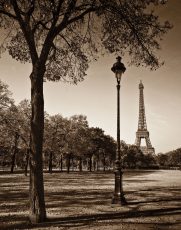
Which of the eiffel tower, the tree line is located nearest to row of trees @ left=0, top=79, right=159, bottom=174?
the tree line

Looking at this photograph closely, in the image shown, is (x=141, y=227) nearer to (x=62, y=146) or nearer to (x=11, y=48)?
(x=11, y=48)

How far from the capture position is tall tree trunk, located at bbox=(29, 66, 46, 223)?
35.2 feet

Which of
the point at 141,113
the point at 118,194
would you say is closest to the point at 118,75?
the point at 118,194

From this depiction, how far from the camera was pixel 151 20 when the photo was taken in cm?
1366

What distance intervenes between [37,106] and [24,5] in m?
4.36

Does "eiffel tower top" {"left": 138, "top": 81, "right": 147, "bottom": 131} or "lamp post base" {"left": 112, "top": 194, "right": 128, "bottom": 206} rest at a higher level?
"eiffel tower top" {"left": 138, "top": 81, "right": 147, "bottom": 131}

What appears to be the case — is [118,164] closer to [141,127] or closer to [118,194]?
[118,194]

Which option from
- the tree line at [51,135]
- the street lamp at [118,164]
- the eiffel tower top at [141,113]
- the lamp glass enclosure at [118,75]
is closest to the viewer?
the street lamp at [118,164]

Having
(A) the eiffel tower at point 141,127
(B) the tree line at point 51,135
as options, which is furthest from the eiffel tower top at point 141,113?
(B) the tree line at point 51,135

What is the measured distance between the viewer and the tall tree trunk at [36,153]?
35.2 ft

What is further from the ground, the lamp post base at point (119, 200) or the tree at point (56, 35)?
the tree at point (56, 35)

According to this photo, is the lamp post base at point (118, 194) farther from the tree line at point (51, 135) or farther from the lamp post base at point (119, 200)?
the tree line at point (51, 135)

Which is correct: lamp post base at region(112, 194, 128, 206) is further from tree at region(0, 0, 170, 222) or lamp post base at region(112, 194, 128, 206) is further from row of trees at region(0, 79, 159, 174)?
row of trees at region(0, 79, 159, 174)

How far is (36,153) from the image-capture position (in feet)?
35.6
